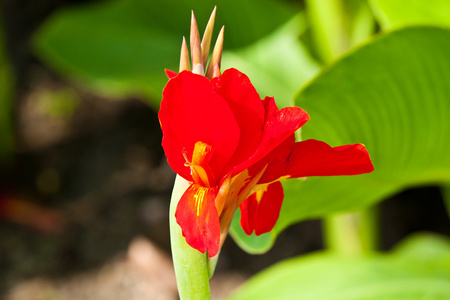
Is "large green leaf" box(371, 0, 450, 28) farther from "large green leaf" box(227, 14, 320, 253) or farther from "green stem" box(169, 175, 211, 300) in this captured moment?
"green stem" box(169, 175, 211, 300)

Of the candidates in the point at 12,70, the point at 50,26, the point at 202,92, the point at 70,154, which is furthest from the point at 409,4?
the point at 12,70

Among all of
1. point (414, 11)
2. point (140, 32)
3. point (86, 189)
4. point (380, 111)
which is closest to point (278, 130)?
point (380, 111)

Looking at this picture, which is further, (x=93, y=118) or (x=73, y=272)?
(x=93, y=118)

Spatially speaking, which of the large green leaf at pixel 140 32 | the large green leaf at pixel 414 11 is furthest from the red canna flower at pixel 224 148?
the large green leaf at pixel 140 32

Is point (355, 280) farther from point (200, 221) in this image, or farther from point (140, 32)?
point (140, 32)

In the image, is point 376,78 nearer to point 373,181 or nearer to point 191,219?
point 373,181
